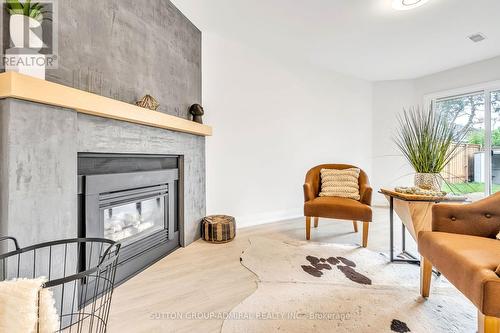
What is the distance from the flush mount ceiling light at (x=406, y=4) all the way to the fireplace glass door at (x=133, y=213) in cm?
279

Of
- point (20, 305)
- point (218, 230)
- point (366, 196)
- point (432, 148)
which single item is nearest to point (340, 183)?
point (366, 196)

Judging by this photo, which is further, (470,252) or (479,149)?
(479,149)

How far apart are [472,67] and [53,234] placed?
5.46 m

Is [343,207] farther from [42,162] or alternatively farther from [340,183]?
[42,162]

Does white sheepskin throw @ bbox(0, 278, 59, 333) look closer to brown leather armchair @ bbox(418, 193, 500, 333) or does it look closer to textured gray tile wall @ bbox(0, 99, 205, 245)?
textured gray tile wall @ bbox(0, 99, 205, 245)

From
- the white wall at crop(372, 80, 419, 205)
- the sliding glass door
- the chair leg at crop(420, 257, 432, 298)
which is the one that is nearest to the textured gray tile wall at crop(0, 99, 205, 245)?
the chair leg at crop(420, 257, 432, 298)

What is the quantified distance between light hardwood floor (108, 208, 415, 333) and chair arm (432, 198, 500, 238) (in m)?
0.95

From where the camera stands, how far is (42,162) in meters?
1.12

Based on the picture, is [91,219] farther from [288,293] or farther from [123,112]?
[288,293]

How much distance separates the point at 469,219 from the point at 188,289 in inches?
71.1

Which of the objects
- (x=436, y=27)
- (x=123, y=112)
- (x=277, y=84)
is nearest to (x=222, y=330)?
(x=123, y=112)

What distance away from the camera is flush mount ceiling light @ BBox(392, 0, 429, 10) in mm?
2209

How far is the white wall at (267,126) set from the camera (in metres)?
2.89

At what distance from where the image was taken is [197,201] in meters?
2.53
